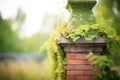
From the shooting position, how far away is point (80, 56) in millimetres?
3723

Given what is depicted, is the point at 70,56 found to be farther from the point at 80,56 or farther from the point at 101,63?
the point at 101,63

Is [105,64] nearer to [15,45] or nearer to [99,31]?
[99,31]

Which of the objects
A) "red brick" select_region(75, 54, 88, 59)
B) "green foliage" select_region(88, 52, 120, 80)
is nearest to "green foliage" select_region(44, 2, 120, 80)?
"green foliage" select_region(88, 52, 120, 80)

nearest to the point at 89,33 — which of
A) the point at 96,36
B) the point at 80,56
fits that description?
the point at 96,36

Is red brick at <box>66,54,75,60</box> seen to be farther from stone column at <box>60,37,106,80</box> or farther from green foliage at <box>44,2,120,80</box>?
green foliage at <box>44,2,120,80</box>

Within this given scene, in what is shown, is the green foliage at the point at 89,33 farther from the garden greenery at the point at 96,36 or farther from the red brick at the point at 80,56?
the red brick at the point at 80,56

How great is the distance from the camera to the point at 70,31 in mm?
3795

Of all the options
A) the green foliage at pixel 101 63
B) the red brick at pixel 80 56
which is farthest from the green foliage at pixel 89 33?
the red brick at pixel 80 56

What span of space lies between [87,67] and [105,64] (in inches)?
8.4

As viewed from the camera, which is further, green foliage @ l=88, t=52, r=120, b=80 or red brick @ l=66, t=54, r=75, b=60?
red brick @ l=66, t=54, r=75, b=60

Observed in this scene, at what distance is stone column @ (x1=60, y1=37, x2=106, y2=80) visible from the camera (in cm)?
371

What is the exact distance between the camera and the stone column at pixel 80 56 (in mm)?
3705

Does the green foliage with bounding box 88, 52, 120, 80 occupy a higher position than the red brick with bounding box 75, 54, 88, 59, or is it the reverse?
the red brick with bounding box 75, 54, 88, 59

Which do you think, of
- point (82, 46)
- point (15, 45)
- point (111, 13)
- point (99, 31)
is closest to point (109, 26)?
point (99, 31)
